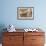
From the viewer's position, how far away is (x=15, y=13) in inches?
168

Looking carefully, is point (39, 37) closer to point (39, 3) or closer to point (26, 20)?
point (26, 20)

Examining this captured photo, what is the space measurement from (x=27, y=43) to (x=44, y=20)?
1.03 meters

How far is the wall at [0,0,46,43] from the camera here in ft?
13.9

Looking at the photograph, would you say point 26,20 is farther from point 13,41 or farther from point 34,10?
point 13,41

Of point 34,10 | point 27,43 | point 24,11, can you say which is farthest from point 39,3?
point 27,43

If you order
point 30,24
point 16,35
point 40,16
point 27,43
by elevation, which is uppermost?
point 40,16

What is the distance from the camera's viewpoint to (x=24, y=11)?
427 centimetres

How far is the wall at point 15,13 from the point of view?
4238 mm

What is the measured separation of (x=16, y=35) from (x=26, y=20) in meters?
0.76

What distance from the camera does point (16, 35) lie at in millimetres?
3754

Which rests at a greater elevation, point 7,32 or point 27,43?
point 7,32

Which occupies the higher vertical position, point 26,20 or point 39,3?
point 39,3

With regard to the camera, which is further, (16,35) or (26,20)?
(26,20)

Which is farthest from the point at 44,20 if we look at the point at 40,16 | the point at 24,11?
the point at 24,11
